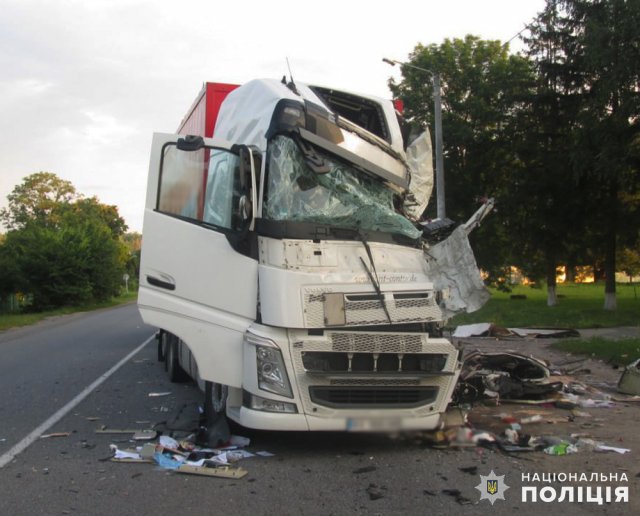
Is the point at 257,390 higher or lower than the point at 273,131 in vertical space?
lower

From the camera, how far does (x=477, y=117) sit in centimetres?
3106

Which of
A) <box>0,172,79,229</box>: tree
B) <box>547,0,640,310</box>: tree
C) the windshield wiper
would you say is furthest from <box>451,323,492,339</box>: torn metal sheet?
<box>0,172,79,229</box>: tree

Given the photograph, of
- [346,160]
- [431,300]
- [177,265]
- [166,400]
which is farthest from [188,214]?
[166,400]

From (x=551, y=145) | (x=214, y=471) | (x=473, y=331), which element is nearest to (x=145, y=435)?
(x=214, y=471)

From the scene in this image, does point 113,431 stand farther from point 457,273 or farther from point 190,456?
point 457,273

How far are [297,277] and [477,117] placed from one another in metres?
27.6

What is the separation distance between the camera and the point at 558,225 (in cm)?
2533

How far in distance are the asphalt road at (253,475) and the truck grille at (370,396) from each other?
1.14 ft

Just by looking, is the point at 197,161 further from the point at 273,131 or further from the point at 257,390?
the point at 257,390

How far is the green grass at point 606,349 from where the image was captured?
459 inches

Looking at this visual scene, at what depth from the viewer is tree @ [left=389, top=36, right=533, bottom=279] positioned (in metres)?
28.6

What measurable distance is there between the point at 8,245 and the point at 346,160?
36.1 metres

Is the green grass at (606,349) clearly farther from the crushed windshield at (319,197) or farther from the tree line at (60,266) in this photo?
the tree line at (60,266)

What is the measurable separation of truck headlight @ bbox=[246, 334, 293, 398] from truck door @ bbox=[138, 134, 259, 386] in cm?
32
